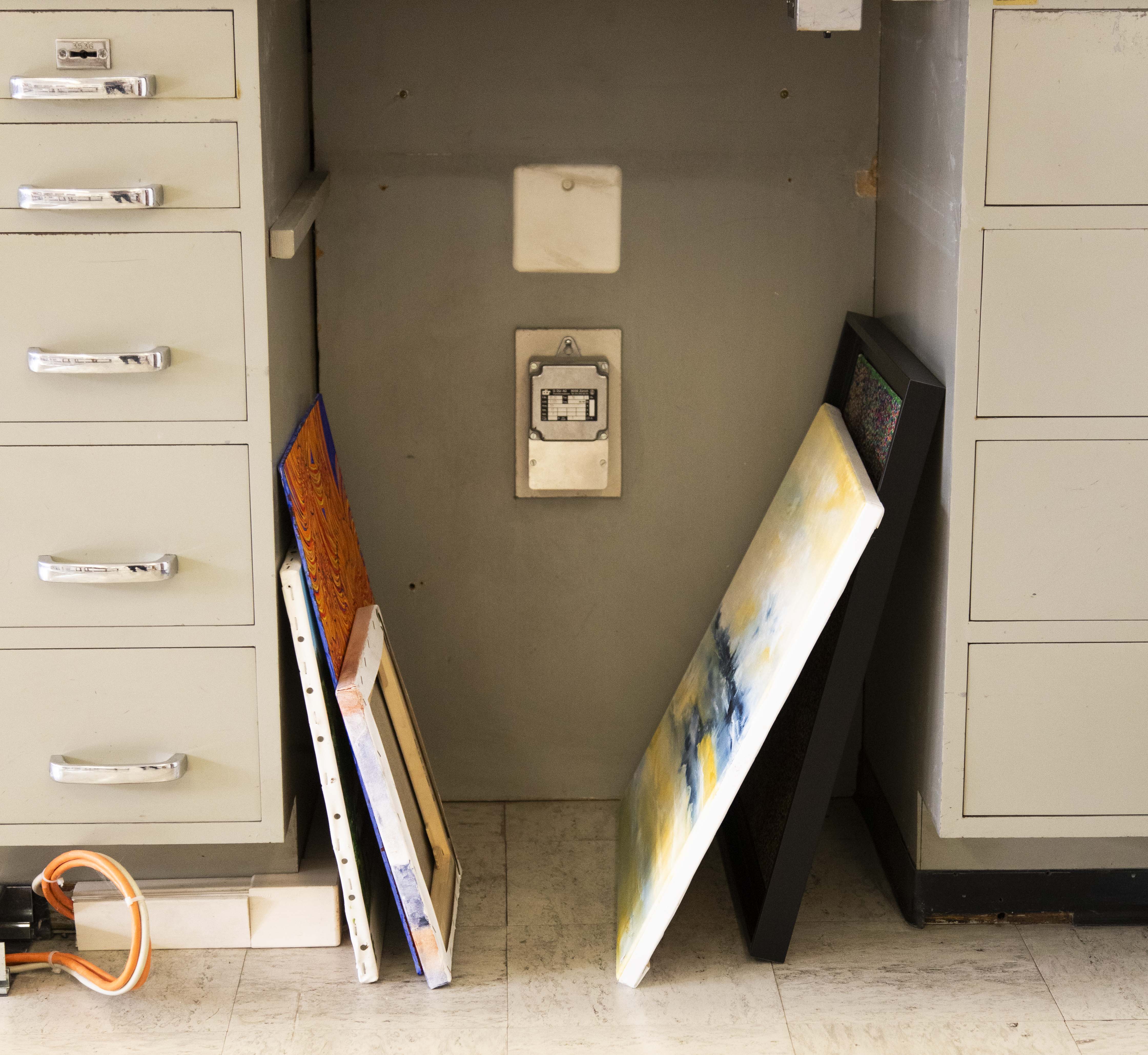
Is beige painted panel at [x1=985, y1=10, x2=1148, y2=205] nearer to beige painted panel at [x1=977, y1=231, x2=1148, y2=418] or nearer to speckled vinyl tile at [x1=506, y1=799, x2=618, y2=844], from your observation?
beige painted panel at [x1=977, y1=231, x2=1148, y2=418]

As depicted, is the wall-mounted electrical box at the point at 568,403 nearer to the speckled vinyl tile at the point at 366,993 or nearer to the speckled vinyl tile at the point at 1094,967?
the speckled vinyl tile at the point at 366,993

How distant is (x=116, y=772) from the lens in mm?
1807

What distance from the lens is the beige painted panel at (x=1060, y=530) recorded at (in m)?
1.75

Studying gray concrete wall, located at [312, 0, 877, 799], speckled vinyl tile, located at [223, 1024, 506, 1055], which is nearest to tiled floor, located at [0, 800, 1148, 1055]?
speckled vinyl tile, located at [223, 1024, 506, 1055]

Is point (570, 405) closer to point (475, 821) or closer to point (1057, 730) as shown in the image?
point (475, 821)

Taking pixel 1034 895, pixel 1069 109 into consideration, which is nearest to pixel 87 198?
pixel 1069 109

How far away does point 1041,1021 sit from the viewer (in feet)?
5.86

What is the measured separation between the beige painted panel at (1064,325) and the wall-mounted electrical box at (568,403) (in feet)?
2.24

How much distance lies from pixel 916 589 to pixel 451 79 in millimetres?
1080

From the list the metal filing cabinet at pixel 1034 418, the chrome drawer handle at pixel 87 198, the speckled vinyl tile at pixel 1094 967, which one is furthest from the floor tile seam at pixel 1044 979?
the chrome drawer handle at pixel 87 198

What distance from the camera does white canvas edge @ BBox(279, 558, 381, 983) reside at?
1.79 m

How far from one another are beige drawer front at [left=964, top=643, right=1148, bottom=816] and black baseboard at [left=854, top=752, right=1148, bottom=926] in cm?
16

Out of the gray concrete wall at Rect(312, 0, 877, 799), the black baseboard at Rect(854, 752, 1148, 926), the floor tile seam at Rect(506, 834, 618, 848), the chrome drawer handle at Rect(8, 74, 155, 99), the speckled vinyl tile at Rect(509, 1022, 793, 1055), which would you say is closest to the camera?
the chrome drawer handle at Rect(8, 74, 155, 99)

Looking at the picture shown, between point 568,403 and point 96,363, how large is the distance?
2.59 ft
